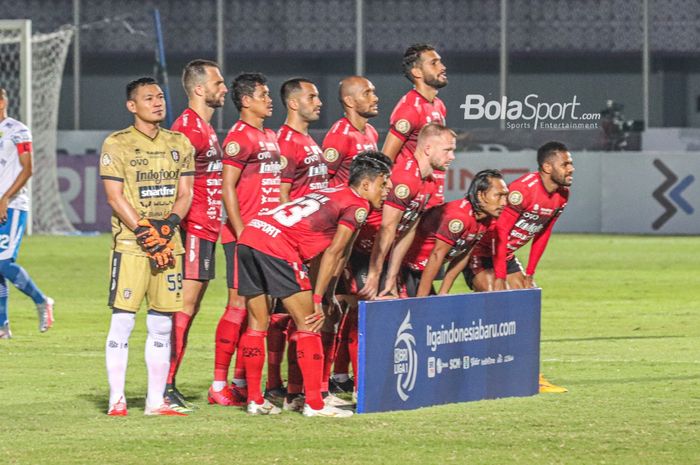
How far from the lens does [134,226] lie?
8.61m

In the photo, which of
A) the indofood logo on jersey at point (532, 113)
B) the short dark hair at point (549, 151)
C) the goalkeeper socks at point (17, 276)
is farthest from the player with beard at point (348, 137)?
the goalkeeper socks at point (17, 276)

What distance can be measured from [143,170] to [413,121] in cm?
239

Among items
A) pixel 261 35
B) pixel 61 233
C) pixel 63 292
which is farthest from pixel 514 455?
pixel 261 35

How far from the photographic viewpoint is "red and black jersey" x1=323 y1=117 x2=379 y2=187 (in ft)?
34.8

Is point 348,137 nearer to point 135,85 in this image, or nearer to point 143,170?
point 135,85

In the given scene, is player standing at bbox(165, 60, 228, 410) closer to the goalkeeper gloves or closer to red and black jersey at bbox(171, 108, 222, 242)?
red and black jersey at bbox(171, 108, 222, 242)

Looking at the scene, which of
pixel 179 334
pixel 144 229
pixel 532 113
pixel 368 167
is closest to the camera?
pixel 144 229

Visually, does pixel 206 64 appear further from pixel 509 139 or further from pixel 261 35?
pixel 261 35

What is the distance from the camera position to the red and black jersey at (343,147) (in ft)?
34.8

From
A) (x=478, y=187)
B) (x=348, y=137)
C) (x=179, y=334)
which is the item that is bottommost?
(x=179, y=334)

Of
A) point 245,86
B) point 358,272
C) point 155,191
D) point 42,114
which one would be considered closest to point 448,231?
point 358,272

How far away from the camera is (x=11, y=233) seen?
42.9ft

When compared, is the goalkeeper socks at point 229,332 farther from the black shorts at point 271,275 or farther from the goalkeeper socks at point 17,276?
the goalkeeper socks at point 17,276

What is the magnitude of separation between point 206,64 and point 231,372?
8.04 feet
